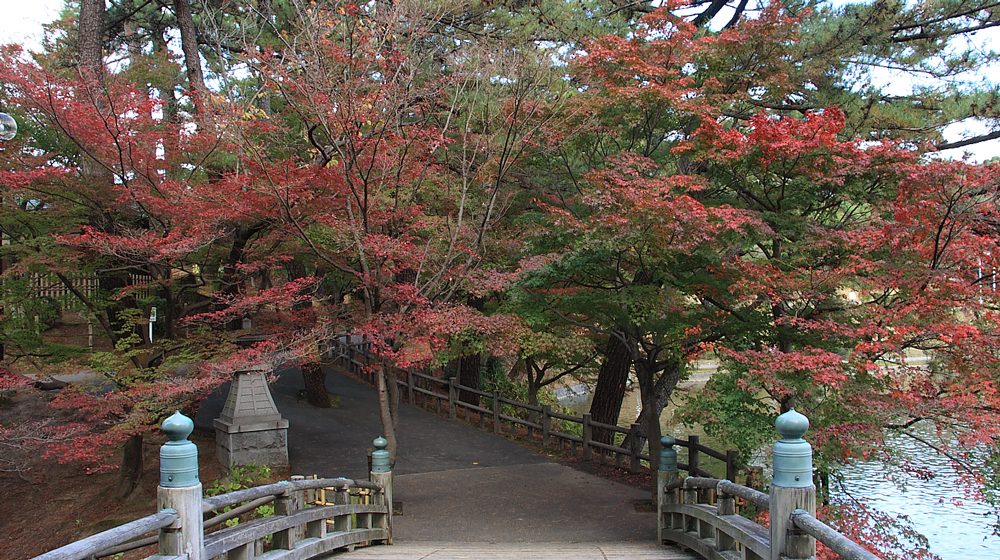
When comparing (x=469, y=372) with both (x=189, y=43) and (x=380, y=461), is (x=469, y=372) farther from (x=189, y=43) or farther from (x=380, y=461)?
(x=189, y=43)

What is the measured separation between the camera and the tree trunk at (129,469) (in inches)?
398

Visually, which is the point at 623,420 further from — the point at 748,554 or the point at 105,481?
the point at 748,554

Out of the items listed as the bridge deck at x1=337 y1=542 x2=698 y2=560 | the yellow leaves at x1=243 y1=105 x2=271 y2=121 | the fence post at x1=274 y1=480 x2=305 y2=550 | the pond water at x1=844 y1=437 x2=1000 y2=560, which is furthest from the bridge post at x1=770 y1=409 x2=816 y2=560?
the yellow leaves at x1=243 y1=105 x2=271 y2=121

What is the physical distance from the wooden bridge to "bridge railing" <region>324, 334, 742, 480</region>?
2.16 metres

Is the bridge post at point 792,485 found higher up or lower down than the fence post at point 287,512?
higher up

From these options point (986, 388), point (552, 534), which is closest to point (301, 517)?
point (552, 534)

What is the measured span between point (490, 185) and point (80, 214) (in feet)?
20.6

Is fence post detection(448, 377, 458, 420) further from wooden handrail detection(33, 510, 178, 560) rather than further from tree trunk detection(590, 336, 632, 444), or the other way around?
wooden handrail detection(33, 510, 178, 560)

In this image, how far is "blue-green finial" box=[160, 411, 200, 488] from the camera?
345 centimetres

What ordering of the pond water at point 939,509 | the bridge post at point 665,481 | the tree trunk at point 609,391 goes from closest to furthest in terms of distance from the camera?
the bridge post at point 665,481
the pond water at point 939,509
the tree trunk at point 609,391

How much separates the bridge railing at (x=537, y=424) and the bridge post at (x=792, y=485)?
507 centimetres

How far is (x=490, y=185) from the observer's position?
35.0 ft

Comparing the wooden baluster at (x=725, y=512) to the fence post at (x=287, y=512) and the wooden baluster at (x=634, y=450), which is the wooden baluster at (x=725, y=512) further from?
the wooden baluster at (x=634, y=450)

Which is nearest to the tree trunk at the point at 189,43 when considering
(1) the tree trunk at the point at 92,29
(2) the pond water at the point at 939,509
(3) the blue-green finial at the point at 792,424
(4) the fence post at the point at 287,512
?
(1) the tree trunk at the point at 92,29
